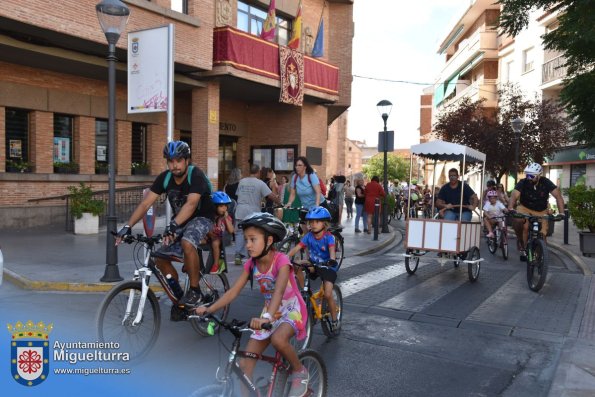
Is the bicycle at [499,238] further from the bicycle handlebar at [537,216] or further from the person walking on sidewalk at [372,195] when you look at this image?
the person walking on sidewalk at [372,195]

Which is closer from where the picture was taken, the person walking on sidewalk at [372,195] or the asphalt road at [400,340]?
the asphalt road at [400,340]

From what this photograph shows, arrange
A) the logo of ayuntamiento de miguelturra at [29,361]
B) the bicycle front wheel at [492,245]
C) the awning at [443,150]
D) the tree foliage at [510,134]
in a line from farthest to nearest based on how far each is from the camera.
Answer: the tree foliage at [510,134] < the bicycle front wheel at [492,245] < the awning at [443,150] < the logo of ayuntamiento de miguelturra at [29,361]

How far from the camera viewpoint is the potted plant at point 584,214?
1171cm

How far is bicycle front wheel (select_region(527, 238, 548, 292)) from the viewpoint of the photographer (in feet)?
26.8

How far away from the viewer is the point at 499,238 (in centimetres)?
1273

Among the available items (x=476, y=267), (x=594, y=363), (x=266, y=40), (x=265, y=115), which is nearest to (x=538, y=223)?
(x=476, y=267)

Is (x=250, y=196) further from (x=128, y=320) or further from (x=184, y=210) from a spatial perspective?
(x=128, y=320)

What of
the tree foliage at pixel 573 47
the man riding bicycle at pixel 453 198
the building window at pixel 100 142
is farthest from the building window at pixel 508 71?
the man riding bicycle at pixel 453 198

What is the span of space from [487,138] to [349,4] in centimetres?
879

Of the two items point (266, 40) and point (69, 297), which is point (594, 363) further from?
point (266, 40)

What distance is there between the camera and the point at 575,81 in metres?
11.9

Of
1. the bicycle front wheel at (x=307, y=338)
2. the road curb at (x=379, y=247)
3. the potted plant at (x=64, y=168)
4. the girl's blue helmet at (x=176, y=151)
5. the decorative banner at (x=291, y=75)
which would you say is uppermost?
the decorative banner at (x=291, y=75)

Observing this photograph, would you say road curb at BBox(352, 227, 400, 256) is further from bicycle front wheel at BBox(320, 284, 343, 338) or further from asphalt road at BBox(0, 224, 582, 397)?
bicycle front wheel at BBox(320, 284, 343, 338)

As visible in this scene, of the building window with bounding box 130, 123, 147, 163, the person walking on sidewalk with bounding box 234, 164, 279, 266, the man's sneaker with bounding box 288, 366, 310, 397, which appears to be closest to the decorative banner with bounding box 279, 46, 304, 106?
the building window with bounding box 130, 123, 147, 163
